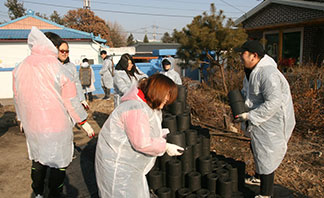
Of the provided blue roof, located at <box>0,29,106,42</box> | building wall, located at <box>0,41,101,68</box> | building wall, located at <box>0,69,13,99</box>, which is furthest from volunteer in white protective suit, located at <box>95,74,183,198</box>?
blue roof, located at <box>0,29,106,42</box>

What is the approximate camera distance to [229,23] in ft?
27.4

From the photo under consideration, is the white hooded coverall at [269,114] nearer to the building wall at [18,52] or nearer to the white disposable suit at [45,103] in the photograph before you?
the white disposable suit at [45,103]

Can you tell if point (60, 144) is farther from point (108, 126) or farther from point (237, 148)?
point (237, 148)

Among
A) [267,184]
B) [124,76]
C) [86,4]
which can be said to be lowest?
[267,184]

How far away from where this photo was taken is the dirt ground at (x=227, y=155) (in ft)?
10.3

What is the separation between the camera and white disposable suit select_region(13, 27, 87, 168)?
2248mm

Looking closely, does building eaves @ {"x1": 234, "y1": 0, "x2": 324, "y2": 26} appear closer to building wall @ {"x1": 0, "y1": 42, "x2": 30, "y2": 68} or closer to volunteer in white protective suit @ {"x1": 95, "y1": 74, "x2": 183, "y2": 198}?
volunteer in white protective suit @ {"x1": 95, "y1": 74, "x2": 183, "y2": 198}

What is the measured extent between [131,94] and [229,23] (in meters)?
7.39

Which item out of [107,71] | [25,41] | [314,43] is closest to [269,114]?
[107,71]

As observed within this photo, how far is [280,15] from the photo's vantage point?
10.6 metres

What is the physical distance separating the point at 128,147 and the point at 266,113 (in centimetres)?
138

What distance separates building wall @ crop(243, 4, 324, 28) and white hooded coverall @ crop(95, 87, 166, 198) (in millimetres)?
9512

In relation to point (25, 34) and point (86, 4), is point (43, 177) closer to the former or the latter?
point (25, 34)

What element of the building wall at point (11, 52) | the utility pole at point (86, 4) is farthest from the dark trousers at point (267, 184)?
the utility pole at point (86, 4)
